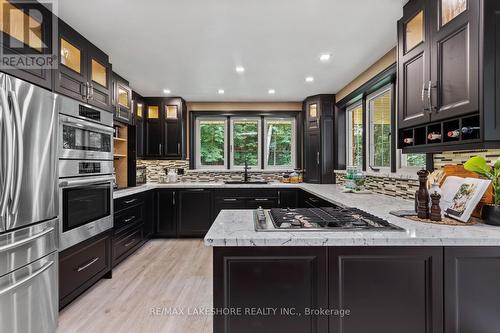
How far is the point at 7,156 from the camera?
1460mm

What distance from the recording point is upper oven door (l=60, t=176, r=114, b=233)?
6.65 feet

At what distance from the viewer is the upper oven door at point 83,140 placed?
2.01m

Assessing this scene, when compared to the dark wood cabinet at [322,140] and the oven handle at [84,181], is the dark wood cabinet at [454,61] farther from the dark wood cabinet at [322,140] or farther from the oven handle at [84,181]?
the oven handle at [84,181]

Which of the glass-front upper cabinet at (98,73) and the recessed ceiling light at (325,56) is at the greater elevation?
the recessed ceiling light at (325,56)

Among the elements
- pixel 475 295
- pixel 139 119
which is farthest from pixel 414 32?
pixel 139 119

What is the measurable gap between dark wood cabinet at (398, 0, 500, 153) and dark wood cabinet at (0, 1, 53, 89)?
2.59 metres

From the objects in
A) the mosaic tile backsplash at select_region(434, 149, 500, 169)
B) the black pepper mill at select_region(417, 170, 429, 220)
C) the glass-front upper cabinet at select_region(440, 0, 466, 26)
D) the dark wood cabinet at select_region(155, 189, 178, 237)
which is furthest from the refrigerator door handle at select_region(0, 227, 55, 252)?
the mosaic tile backsplash at select_region(434, 149, 500, 169)

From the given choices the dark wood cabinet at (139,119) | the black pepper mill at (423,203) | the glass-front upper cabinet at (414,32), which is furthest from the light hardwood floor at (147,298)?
the glass-front upper cabinet at (414,32)

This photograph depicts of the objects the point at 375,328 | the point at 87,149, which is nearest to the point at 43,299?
the point at 87,149

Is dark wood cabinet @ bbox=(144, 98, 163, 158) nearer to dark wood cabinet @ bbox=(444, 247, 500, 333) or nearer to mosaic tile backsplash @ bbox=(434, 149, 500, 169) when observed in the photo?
mosaic tile backsplash @ bbox=(434, 149, 500, 169)

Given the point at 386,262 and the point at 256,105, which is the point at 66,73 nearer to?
the point at 386,262

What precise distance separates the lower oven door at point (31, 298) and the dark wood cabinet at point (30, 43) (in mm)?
1230

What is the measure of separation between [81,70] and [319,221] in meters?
2.42

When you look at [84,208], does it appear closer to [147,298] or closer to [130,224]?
[147,298]
